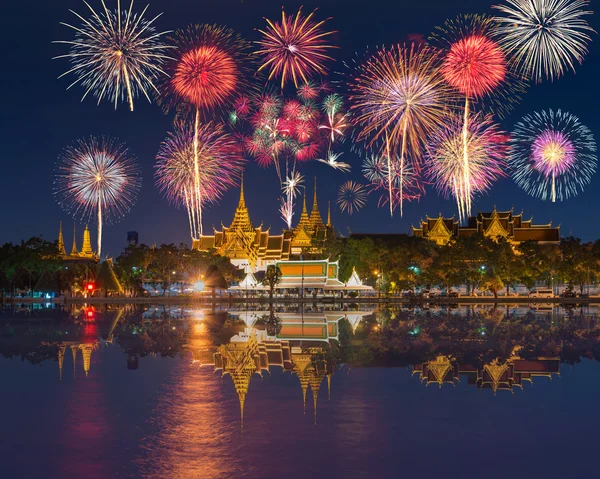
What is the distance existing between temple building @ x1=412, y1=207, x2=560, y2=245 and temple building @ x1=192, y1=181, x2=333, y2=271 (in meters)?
17.2

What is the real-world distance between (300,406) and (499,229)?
10229cm

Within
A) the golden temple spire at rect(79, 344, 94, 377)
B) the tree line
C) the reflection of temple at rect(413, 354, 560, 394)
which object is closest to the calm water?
the reflection of temple at rect(413, 354, 560, 394)

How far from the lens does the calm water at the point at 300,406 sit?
13.2 meters

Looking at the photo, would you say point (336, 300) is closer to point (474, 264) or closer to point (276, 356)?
point (474, 264)

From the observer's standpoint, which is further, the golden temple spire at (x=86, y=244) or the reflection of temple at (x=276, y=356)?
the golden temple spire at (x=86, y=244)

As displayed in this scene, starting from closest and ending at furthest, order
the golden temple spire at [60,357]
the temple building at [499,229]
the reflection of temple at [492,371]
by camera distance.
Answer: the reflection of temple at [492,371] < the golden temple spire at [60,357] < the temple building at [499,229]

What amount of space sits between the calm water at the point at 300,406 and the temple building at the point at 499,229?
8312 cm

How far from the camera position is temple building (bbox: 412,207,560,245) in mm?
115688

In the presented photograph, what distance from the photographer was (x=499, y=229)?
115250 millimetres

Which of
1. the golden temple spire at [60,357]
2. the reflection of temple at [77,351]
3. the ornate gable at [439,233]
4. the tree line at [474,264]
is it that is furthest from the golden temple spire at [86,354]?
the ornate gable at [439,233]

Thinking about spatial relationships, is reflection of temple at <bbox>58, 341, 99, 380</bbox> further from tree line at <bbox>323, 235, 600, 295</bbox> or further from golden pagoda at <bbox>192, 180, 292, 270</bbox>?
golden pagoda at <bbox>192, 180, 292, 270</bbox>

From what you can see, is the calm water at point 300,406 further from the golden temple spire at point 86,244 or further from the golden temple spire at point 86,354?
the golden temple spire at point 86,244

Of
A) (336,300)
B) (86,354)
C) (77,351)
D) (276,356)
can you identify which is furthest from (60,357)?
(336,300)

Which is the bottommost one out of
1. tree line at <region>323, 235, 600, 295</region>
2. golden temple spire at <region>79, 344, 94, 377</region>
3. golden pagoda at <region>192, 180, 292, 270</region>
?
golden temple spire at <region>79, 344, 94, 377</region>
